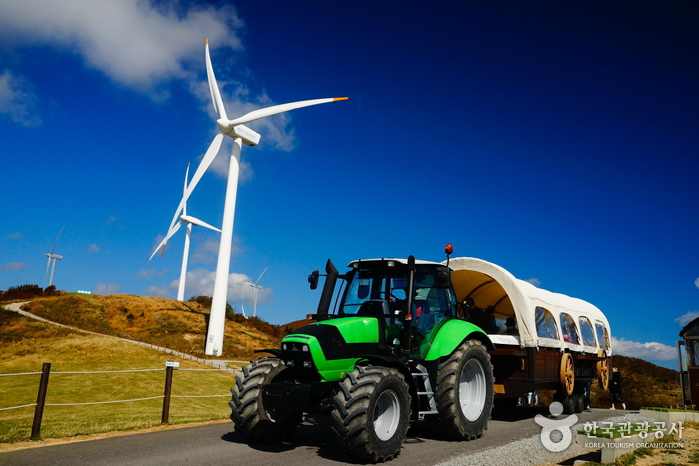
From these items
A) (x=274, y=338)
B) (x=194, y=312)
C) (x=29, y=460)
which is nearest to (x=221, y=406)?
(x=29, y=460)

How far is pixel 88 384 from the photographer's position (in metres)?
16.1

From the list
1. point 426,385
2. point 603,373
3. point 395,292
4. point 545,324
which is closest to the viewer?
point 426,385

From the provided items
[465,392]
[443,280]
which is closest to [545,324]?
[465,392]

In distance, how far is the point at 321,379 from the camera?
6715mm

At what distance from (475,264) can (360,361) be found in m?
5.16

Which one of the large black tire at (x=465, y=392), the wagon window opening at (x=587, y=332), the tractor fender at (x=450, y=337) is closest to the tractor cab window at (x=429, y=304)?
the tractor fender at (x=450, y=337)

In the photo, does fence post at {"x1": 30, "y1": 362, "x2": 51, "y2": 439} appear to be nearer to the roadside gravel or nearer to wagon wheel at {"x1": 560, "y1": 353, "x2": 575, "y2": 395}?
the roadside gravel

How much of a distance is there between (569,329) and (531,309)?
9.67ft

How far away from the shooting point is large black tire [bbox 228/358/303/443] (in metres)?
6.75

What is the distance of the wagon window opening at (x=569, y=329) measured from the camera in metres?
12.1

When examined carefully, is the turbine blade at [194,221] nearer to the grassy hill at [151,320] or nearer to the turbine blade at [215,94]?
the grassy hill at [151,320]

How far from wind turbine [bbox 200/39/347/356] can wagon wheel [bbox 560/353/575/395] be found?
19.7 m

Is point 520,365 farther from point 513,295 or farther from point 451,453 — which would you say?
point 451,453

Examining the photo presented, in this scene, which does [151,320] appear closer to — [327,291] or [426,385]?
[327,291]
